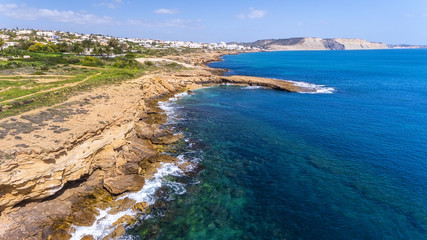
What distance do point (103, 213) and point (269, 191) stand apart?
14.6 m

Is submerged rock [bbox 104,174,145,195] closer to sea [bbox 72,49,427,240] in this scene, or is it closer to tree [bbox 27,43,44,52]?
sea [bbox 72,49,427,240]

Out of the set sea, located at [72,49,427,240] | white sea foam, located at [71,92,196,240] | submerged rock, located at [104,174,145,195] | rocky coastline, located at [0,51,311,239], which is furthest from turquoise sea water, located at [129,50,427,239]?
rocky coastline, located at [0,51,311,239]

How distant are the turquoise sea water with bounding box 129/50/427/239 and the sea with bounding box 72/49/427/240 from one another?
8 cm

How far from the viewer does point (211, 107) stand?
47.2 metres

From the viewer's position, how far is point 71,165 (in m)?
17.9

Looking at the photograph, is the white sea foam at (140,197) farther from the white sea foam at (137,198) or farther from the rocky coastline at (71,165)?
the rocky coastline at (71,165)

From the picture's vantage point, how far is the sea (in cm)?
1684

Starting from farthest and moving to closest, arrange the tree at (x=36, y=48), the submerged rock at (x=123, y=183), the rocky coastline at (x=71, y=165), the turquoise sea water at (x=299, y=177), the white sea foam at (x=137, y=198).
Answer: the tree at (x=36, y=48) < the submerged rock at (x=123, y=183) < the turquoise sea water at (x=299, y=177) < the white sea foam at (x=137, y=198) < the rocky coastline at (x=71, y=165)

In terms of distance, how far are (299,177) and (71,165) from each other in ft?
69.2

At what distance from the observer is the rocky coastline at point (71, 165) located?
603 inches

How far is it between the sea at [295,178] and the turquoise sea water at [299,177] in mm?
85

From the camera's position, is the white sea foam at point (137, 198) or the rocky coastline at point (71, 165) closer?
the rocky coastline at point (71, 165)

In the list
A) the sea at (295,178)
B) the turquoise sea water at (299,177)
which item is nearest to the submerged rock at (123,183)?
the sea at (295,178)

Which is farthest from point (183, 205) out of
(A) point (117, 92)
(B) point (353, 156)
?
(A) point (117, 92)
